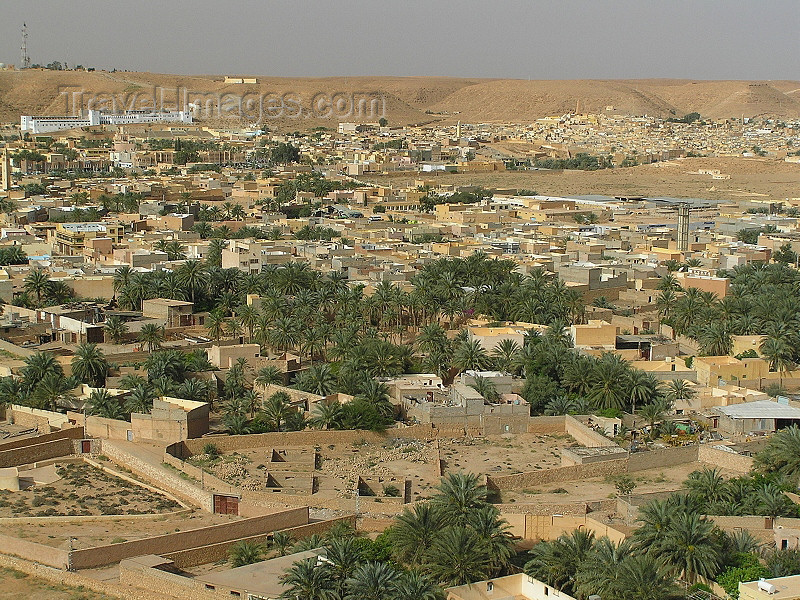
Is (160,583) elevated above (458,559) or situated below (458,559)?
below

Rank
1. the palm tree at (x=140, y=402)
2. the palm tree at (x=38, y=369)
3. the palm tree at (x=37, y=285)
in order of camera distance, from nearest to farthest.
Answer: the palm tree at (x=140, y=402) → the palm tree at (x=38, y=369) → the palm tree at (x=37, y=285)

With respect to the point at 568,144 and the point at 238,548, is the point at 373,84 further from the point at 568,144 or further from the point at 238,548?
the point at 238,548

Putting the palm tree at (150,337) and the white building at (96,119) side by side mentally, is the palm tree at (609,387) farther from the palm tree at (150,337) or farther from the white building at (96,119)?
the white building at (96,119)

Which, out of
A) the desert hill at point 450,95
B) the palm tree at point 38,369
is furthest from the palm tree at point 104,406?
the desert hill at point 450,95

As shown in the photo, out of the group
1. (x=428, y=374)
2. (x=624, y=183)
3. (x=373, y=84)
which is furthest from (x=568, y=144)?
(x=428, y=374)

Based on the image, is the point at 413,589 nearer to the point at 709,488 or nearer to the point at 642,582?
the point at 642,582

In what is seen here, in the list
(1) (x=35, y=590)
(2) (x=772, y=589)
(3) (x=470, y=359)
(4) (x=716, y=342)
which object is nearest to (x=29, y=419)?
(1) (x=35, y=590)

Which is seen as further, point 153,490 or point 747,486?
point 153,490
